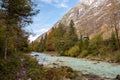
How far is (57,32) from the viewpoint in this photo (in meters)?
107

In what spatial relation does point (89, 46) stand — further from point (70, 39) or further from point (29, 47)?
point (29, 47)

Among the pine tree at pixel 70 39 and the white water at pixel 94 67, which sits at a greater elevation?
the pine tree at pixel 70 39

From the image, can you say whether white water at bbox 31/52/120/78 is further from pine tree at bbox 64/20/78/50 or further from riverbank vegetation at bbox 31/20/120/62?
pine tree at bbox 64/20/78/50

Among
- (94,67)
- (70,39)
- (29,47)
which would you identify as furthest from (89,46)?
(94,67)

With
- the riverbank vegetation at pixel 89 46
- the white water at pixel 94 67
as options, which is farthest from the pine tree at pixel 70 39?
the white water at pixel 94 67

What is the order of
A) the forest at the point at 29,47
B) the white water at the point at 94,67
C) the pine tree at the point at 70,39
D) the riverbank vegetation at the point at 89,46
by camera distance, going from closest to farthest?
the forest at the point at 29,47, the white water at the point at 94,67, the riverbank vegetation at the point at 89,46, the pine tree at the point at 70,39

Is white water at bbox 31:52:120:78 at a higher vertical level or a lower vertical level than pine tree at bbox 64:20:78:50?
lower

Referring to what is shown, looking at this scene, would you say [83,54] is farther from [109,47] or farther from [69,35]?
[69,35]

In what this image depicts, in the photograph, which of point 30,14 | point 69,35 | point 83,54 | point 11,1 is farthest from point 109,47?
point 11,1

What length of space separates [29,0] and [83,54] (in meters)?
50.0

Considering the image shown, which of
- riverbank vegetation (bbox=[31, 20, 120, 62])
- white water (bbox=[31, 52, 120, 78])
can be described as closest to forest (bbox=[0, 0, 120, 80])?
riverbank vegetation (bbox=[31, 20, 120, 62])

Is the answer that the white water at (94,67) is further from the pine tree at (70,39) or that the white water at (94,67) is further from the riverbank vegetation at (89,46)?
the pine tree at (70,39)

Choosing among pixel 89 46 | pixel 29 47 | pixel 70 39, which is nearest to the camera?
pixel 89 46

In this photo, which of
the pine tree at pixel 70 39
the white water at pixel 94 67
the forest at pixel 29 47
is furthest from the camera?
the pine tree at pixel 70 39
